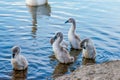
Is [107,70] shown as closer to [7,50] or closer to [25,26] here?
[7,50]

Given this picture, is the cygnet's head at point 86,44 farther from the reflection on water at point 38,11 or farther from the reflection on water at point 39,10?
the reflection on water at point 39,10

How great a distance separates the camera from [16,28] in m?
14.1

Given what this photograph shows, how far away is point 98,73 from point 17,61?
2.56 meters

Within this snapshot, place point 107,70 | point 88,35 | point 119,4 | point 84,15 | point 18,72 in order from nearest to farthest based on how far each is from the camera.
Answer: point 107,70
point 18,72
point 88,35
point 84,15
point 119,4

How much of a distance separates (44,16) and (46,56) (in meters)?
5.12

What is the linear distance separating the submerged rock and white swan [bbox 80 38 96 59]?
175 cm

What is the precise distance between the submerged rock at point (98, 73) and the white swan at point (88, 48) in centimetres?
175

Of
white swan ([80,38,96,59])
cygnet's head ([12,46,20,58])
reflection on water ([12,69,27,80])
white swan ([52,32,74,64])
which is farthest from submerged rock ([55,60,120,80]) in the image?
white swan ([80,38,96,59])

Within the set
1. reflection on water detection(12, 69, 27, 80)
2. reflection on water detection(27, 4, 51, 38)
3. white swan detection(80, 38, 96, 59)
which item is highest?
reflection on water detection(27, 4, 51, 38)

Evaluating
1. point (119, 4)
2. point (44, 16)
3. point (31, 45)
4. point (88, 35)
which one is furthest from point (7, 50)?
point (119, 4)

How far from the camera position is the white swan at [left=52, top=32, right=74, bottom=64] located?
1120 centimetres

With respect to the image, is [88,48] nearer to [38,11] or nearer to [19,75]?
[19,75]

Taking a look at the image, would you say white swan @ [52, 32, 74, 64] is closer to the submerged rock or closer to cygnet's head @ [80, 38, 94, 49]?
cygnet's head @ [80, 38, 94, 49]

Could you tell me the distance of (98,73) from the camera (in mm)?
9141
